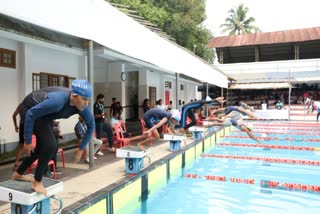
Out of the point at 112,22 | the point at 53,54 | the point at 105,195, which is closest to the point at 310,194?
the point at 105,195

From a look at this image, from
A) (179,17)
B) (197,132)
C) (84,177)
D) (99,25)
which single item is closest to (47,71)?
(99,25)

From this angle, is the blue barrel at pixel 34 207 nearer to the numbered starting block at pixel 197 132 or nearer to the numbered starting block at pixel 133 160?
the numbered starting block at pixel 133 160

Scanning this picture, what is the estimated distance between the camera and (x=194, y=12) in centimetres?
2973

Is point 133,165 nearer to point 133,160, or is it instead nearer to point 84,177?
point 133,160

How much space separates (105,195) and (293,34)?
28.2 metres

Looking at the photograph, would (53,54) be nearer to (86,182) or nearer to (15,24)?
(15,24)

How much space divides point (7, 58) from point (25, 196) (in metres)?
6.07

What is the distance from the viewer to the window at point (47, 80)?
9289mm

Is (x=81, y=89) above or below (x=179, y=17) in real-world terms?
below

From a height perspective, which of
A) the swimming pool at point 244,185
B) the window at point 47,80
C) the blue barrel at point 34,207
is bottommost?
the swimming pool at point 244,185

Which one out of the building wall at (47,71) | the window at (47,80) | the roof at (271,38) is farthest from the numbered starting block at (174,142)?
the roof at (271,38)

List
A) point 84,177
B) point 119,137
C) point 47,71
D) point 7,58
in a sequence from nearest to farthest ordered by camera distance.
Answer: point 84,177 < point 7,58 < point 119,137 < point 47,71

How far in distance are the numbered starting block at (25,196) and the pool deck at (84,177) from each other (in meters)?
0.34

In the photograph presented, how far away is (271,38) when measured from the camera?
28.7 metres
